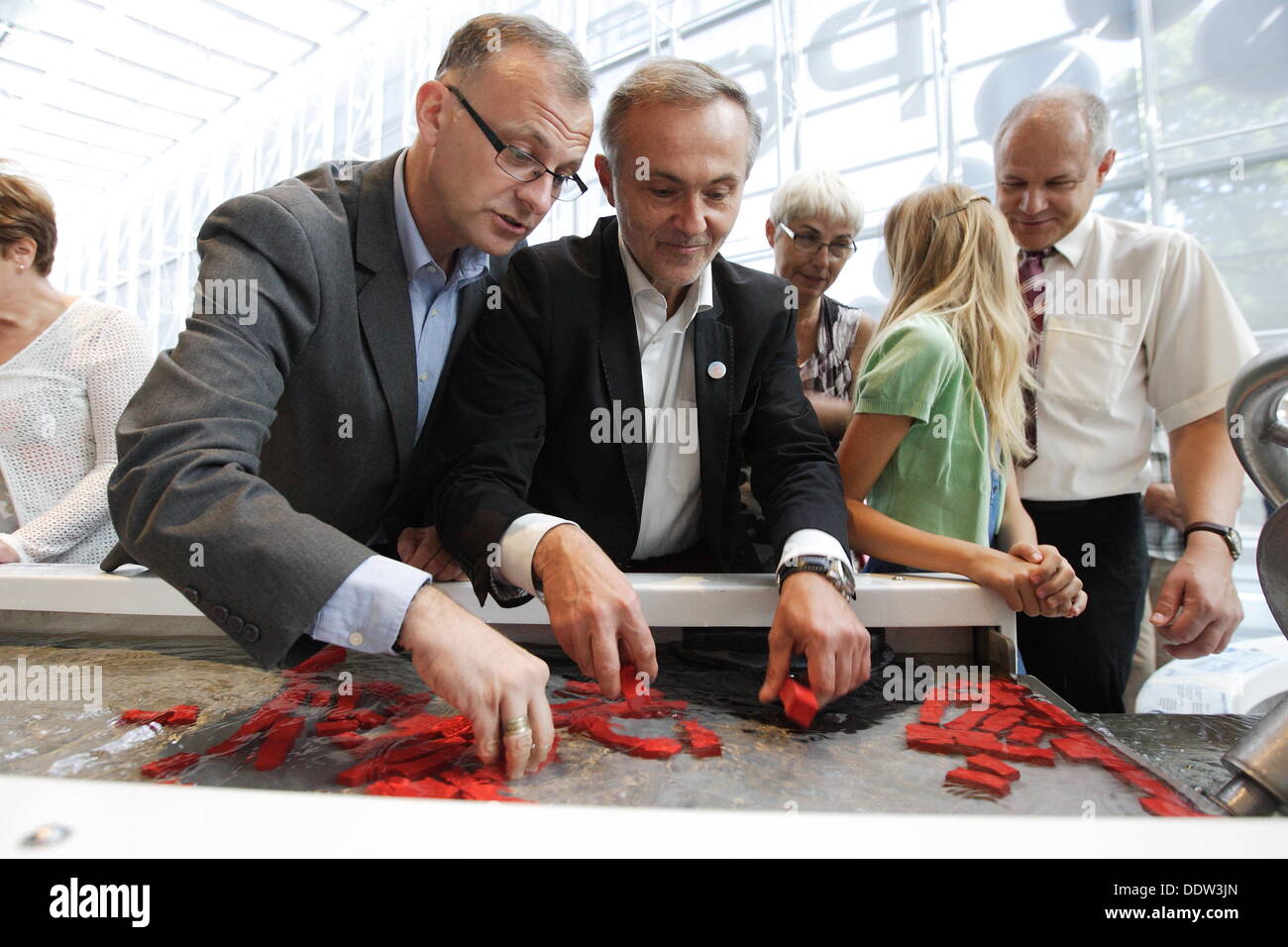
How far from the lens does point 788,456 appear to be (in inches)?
66.3

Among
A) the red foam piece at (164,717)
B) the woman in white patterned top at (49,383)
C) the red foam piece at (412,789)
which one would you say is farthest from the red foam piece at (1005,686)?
the woman in white patterned top at (49,383)

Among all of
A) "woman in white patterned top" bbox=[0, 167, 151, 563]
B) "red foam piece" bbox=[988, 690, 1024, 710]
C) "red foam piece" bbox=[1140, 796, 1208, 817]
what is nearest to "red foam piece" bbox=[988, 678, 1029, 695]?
"red foam piece" bbox=[988, 690, 1024, 710]

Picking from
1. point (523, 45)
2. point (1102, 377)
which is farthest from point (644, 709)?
point (1102, 377)

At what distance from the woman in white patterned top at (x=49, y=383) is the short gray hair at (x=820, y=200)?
2.04m

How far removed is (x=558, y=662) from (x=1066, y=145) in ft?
6.10

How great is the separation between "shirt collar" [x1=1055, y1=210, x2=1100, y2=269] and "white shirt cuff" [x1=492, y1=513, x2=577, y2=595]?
171cm

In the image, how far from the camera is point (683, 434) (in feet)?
5.59

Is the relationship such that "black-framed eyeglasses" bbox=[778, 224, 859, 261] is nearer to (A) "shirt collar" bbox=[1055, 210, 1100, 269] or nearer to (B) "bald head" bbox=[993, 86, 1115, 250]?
(B) "bald head" bbox=[993, 86, 1115, 250]

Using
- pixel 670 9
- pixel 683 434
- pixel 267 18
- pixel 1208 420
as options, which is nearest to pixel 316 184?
pixel 683 434
